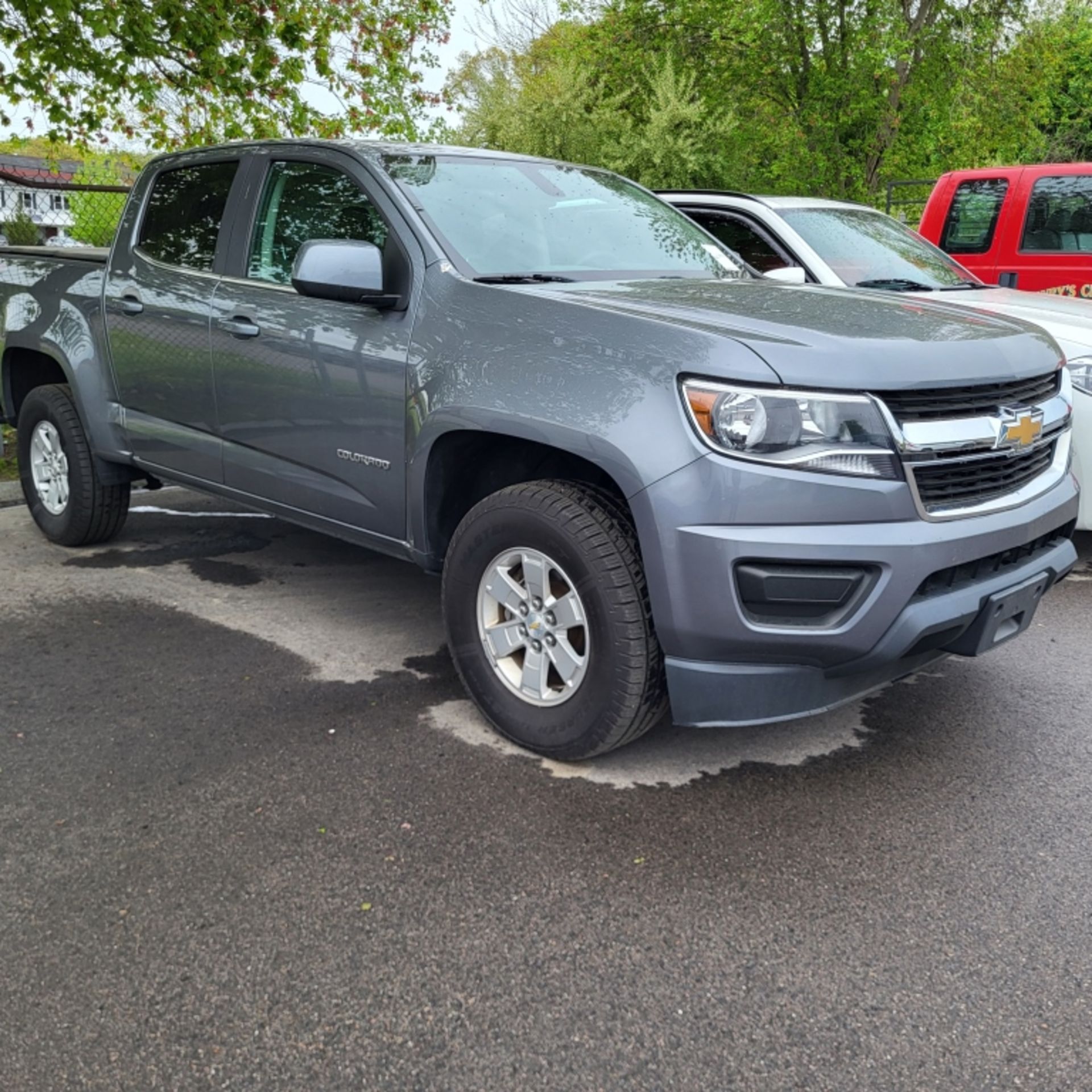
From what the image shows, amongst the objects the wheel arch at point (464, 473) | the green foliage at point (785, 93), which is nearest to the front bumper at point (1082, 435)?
the wheel arch at point (464, 473)

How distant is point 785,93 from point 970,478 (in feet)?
38.6

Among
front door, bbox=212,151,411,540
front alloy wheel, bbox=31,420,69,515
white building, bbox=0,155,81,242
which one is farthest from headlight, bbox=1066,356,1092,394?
white building, bbox=0,155,81,242

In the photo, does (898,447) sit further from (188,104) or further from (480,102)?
(480,102)

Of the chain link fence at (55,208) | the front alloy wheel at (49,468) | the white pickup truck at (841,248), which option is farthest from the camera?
the chain link fence at (55,208)

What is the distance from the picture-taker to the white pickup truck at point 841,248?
6250mm

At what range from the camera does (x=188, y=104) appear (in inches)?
410

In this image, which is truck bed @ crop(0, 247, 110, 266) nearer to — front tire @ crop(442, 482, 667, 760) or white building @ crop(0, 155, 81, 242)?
front tire @ crop(442, 482, 667, 760)

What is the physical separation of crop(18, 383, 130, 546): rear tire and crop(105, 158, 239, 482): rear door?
1.51ft

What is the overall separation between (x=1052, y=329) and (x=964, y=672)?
2040 mm

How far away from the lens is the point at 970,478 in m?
3.08

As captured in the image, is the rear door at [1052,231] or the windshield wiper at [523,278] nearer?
the windshield wiper at [523,278]

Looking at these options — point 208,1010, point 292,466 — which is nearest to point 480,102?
point 292,466

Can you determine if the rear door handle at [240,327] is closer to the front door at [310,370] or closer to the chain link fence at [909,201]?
the front door at [310,370]

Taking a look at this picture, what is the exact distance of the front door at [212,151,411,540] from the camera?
12.2 feet
